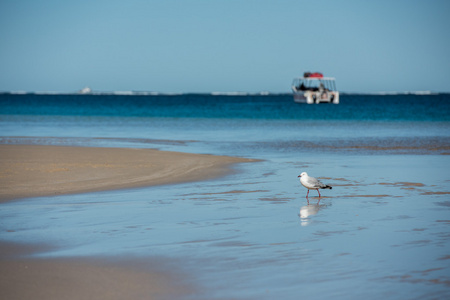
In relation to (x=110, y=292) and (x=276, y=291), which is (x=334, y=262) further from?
(x=110, y=292)

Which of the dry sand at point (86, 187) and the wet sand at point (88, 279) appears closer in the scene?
the wet sand at point (88, 279)

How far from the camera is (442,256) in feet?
23.4

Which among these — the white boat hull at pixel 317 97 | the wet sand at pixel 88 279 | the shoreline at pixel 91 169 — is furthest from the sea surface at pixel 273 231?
the white boat hull at pixel 317 97

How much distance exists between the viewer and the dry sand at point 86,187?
5.94 m

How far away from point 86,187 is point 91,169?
2.74 metres

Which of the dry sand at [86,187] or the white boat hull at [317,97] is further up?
the white boat hull at [317,97]

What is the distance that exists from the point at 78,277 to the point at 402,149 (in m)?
18.3

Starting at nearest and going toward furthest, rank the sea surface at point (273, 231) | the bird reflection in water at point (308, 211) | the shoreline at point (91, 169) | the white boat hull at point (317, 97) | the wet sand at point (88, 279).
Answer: the wet sand at point (88, 279)
the sea surface at point (273, 231)
the bird reflection in water at point (308, 211)
the shoreline at point (91, 169)
the white boat hull at point (317, 97)

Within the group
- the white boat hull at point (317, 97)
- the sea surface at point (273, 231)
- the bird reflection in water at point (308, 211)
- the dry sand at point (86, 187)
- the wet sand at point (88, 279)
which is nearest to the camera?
Result: the wet sand at point (88, 279)

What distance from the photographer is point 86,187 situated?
41.1 feet

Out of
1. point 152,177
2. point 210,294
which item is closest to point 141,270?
point 210,294

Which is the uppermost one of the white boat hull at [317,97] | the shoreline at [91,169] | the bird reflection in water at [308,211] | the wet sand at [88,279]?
the white boat hull at [317,97]

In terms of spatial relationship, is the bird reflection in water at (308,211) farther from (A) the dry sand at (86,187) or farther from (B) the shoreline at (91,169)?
(B) the shoreline at (91,169)

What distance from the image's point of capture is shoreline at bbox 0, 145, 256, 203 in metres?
12.5
